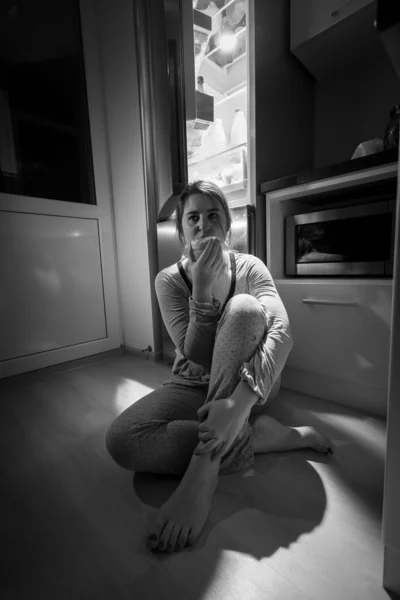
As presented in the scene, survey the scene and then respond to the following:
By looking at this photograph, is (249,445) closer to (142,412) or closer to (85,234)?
(142,412)

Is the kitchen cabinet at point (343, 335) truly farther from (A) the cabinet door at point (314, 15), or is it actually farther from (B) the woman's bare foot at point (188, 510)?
(A) the cabinet door at point (314, 15)

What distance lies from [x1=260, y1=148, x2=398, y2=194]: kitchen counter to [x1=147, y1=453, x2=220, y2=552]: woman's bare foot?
3.04 feet

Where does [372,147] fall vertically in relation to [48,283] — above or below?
→ above

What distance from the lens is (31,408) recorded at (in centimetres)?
104

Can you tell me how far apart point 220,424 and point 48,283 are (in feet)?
4.00

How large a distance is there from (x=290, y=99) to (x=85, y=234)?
122 cm

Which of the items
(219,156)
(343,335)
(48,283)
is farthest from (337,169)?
(48,283)

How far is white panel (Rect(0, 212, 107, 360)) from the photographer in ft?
4.20

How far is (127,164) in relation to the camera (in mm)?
1503

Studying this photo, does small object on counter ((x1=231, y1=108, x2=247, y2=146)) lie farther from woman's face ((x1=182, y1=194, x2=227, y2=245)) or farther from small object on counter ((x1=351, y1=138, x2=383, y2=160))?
woman's face ((x1=182, y1=194, x2=227, y2=245))

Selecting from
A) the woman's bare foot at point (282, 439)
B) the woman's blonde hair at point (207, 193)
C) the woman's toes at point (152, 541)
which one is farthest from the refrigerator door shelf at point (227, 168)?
the woman's toes at point (152, 541)

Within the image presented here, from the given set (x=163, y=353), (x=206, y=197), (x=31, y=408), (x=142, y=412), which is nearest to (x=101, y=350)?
(x=163, y=353)

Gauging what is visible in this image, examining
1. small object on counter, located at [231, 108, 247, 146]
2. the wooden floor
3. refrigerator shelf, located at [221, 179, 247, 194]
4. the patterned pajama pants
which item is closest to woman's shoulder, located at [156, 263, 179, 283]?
the patterned pajama pants

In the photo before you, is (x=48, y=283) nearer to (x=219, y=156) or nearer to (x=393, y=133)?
(x=219, y=156)
